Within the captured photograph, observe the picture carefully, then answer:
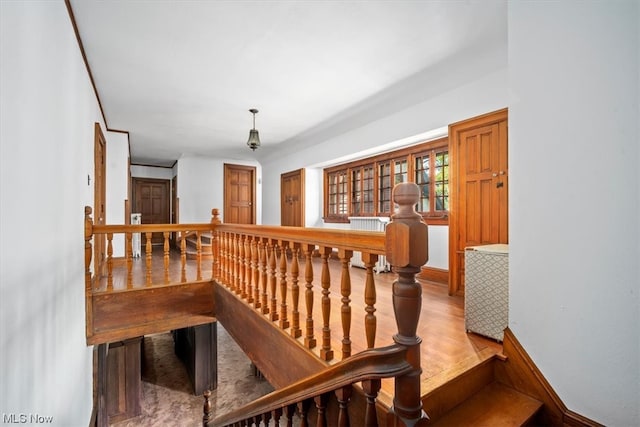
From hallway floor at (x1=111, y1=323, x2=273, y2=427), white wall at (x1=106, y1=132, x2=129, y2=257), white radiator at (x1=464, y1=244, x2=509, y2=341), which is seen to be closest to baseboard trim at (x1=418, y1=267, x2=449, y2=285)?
white radiator at (x1=464, y1=244, x2=509, y2=341)

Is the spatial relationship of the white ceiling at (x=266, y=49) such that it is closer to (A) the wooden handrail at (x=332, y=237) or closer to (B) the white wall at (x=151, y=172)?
(A) the wooden handrail at (x=332, y=237)

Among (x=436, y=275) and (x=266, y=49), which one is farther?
(x=436, y=275)

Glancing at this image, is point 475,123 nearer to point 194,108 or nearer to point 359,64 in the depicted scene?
point 359,64

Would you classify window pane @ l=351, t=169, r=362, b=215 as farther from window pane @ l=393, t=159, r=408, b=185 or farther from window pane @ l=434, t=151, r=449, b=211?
window pane @ l=434, t=151, r=449, b=211

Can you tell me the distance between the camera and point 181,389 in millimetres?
4984

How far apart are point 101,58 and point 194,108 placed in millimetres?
1376

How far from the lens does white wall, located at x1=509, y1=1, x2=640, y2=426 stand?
4.22 feet

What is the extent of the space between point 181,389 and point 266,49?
523 centimetres

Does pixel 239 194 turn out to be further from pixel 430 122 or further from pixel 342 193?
pixel 430 122

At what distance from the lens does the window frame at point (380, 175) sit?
3896mm

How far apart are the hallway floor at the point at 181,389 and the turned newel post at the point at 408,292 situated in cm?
431

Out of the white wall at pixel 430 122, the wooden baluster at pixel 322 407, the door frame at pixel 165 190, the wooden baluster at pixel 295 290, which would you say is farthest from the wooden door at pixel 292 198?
the wooden baluster at pixel 322 407

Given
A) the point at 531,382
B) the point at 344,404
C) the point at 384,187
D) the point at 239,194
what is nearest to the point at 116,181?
the point at 239,194

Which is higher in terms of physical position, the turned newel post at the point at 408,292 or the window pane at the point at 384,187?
the window pane at the point at 384,187
